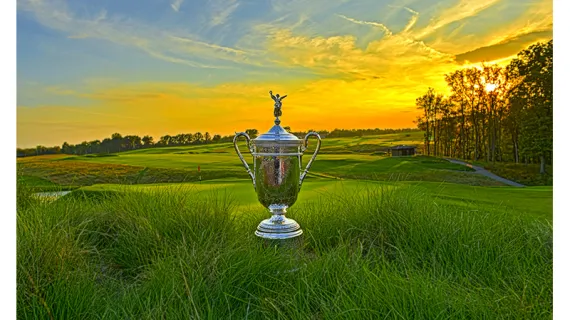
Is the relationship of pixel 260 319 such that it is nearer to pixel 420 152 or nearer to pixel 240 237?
pixel 240 237

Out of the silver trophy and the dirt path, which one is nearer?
the silver trophy

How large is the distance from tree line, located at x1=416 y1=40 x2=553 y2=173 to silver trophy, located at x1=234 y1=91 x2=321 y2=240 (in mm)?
4632

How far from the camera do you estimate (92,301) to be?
1990 mm

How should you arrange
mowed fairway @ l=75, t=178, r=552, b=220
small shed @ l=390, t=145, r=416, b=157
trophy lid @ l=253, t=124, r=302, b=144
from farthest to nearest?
1. small shed @ l=390, t=145, r=416, b=157
2. mowed fairway @ l=75, t=178, r=552, b=220
3. trophy lid @ l=253, t=124, r=302, b=144

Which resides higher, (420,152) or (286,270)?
(420,152)

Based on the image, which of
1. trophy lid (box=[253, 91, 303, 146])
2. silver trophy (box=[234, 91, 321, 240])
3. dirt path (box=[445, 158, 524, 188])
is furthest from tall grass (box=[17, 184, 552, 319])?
dirt path (box=[445, 158, 524, 188])

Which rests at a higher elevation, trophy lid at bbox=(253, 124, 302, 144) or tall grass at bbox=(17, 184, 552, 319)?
trophy lid at bbox=(253, 124, 302, 144)

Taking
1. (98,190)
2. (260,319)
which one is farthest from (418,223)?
(98,190)

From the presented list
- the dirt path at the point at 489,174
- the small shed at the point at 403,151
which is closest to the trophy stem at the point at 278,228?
the small shed at the point at 403,151

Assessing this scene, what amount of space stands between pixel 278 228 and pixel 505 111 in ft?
23.3

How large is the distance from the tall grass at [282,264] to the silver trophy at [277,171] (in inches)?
6.8

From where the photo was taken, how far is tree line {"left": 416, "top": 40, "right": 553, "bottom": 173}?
7.07 metres

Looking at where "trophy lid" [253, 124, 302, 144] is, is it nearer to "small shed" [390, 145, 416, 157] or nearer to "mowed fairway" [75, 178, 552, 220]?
"mowed fairway" [75, 178, 552, 220]

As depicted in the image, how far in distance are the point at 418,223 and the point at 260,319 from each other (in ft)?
5.33
